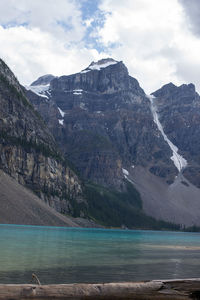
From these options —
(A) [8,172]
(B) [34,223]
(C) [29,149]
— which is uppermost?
(C) [29,149]

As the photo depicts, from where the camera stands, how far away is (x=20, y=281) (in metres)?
19.2

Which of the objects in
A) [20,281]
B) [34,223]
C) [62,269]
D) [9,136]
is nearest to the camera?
[20,281]

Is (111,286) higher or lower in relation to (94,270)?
higher

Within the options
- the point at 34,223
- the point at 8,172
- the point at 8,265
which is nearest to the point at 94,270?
the point at 8,265

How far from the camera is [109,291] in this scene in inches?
275

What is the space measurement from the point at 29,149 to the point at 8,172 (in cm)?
2605

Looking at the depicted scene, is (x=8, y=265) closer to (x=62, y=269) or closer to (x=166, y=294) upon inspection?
(x=62, y=269)

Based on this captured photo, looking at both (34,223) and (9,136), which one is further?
(9,136)

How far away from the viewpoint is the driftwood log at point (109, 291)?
22.3 ft

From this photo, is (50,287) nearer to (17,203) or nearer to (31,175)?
(17,203)

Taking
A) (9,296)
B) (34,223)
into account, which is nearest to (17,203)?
(34,223)

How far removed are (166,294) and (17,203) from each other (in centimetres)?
12966

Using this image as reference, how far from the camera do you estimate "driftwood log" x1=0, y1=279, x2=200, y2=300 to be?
679cm

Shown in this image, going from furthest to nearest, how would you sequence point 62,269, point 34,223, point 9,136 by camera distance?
point 9,136 < point 34,223 < point 62,269
